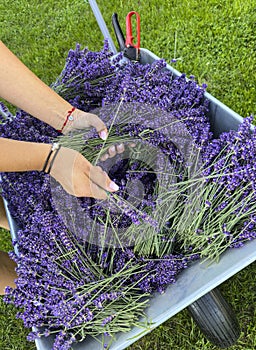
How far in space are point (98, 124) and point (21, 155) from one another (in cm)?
25

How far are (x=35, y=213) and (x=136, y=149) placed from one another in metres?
0.34

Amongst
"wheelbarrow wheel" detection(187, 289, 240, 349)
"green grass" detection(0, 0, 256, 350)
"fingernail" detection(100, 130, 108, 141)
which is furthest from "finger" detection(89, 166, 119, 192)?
"green grass" detection(0, 0, 256, 350)

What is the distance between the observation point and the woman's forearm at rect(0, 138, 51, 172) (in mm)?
1101

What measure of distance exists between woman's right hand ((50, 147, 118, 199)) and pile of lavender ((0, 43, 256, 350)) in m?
0.04

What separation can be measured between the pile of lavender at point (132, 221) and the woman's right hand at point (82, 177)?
1.5 inches

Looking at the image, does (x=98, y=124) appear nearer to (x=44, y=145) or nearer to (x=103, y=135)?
(x=103, y=135)

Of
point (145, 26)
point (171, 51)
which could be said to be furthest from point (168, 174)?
point (145, 26)

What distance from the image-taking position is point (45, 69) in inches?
112

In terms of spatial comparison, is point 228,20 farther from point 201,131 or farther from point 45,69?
point 201,131

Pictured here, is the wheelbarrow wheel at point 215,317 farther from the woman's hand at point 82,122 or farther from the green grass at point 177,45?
the woman's hand at point 82,122

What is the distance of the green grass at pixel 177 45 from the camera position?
69.1 inches

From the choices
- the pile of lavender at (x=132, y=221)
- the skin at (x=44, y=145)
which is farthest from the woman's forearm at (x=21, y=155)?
the pile of lavender at (x=132, y=221)

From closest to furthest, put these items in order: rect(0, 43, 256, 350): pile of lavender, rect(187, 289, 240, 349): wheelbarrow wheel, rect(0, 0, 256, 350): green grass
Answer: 1. rect(0, 43, 256, 350): pile of lavender
2. rect(187, 289, 240, 349): wheelbarrow wheel
3. rect(0, 0, 256, 350): green grass

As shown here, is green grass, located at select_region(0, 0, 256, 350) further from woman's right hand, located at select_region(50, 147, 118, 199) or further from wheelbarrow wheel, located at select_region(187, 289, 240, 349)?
woman's right hand, located at select_region(50, 147, 118, 199)
